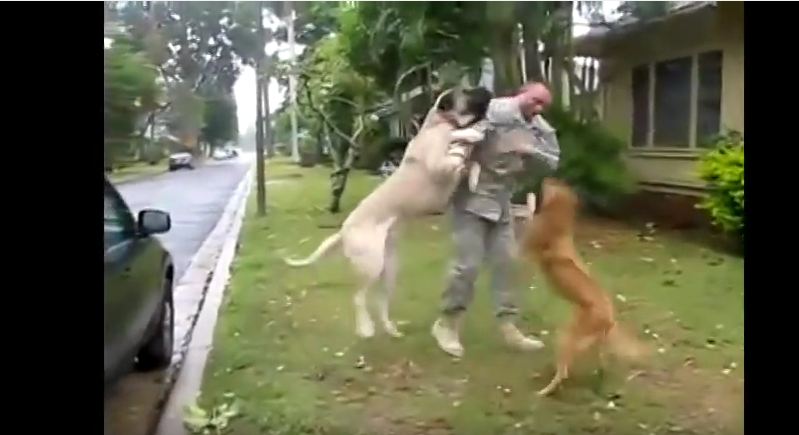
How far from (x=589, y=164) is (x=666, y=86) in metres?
0.31

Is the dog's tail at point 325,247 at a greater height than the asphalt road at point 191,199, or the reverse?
the asphalt road at point 191,199

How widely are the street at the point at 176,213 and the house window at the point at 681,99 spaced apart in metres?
1.08

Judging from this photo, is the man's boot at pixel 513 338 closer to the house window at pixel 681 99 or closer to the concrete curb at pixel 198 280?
the house window at pixel 681 99

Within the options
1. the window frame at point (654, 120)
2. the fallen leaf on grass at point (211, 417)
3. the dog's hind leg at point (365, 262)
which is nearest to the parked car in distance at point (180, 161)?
the dog's hind leg at point (365, 262)

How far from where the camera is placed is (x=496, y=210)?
2.45 m

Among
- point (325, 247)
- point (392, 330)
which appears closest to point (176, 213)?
point (325, 247)

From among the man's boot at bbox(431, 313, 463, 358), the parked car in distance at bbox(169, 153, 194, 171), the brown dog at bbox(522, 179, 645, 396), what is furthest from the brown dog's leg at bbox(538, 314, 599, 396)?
the parked car in distance at bbox(169, 153, 194, 171)

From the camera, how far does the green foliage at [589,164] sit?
2.46m

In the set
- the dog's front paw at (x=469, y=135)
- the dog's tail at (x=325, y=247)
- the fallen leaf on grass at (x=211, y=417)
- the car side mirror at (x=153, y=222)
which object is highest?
the dog's front paw at (x=469, y=135)

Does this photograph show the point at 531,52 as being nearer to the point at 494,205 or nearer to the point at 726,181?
the point at 494,205

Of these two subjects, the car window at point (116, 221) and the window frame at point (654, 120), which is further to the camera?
the window frame at point (654, 120)

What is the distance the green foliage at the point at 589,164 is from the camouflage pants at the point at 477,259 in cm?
11
